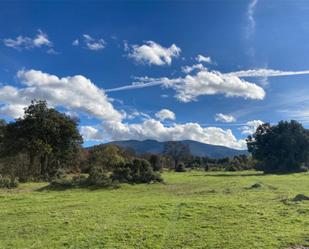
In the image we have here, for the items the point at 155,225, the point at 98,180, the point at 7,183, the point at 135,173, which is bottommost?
the point at 155,225

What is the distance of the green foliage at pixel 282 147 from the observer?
213ft

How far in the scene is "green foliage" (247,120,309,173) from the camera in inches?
2559

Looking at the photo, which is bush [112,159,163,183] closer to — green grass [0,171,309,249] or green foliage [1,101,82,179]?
green foliage [1,101,82,179]

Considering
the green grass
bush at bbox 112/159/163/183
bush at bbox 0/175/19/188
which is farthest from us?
bush at bbox 112/159/163/183

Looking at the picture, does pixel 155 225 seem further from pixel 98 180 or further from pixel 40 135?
pixel 40 135

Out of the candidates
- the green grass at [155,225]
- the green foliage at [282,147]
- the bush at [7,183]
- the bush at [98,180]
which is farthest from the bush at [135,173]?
the green foliage at [282,147]

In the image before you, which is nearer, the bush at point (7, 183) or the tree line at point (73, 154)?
the bush at point (7, 183)

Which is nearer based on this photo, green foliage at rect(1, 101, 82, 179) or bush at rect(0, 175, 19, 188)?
bush at rect(0, 175, 19, 188)

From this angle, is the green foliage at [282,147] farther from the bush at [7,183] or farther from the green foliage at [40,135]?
the bush at [7,183]

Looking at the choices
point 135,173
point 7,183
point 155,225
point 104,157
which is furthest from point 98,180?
point 104,157

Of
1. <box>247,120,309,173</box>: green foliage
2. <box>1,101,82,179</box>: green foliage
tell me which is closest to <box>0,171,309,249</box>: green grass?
<box>1,101,82,179</box>: green foliage


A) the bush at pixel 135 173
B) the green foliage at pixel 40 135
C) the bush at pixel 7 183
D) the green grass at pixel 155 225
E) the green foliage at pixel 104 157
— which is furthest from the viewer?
the green foliage at pixel 104 157

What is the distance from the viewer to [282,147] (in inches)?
2586

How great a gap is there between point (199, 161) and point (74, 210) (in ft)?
283
